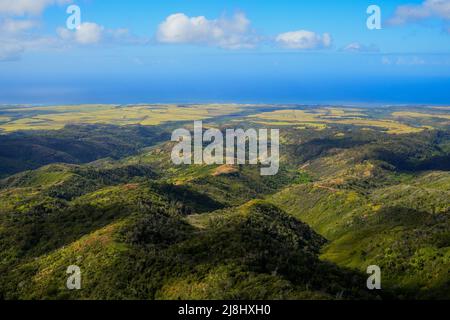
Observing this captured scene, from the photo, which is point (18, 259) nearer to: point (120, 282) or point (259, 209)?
point (120, 282)

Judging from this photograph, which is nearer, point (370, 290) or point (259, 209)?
point (370, 290)

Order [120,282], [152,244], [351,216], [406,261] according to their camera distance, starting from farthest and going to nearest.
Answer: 1. [351,216]
2. [406,261]
3. [152,244]
4. [120,282]

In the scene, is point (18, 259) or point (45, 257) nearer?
point (45, 257)
